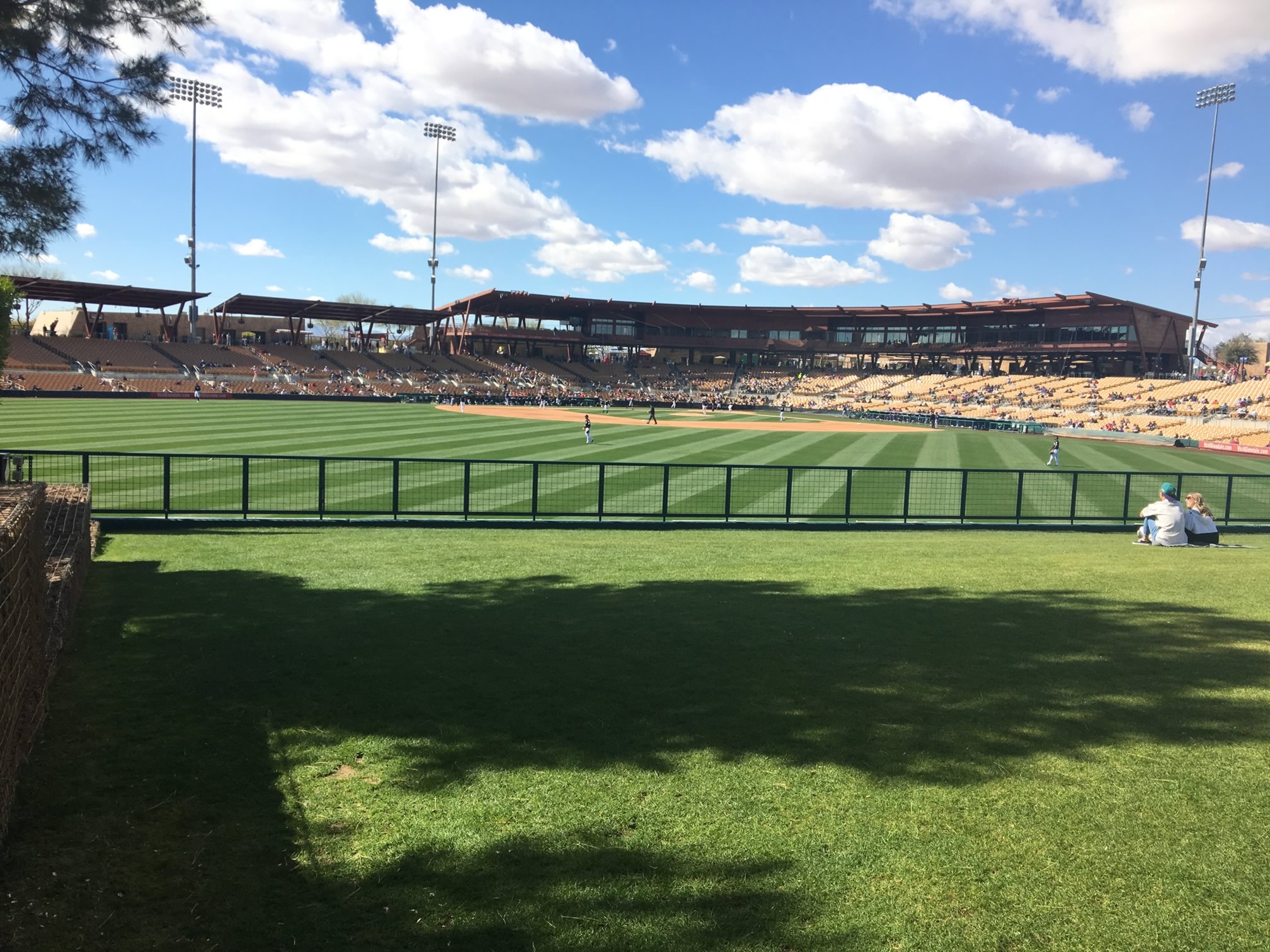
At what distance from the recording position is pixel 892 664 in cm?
709

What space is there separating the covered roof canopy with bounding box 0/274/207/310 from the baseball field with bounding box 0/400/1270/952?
2709 inches

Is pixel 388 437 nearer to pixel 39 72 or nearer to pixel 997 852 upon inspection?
pixel 39 72

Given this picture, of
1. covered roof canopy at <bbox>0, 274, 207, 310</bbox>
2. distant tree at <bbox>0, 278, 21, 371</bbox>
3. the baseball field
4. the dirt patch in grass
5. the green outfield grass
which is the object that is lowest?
the baseball field

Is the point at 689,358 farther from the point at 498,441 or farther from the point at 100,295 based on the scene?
the point at 498,441

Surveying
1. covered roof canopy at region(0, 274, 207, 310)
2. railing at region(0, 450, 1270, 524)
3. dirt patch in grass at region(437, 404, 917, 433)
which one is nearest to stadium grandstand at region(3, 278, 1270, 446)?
covered roof canopy at region(0, 274, 207, 310)

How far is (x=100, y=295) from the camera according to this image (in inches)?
2749

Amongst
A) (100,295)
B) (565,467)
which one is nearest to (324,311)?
(100,295)

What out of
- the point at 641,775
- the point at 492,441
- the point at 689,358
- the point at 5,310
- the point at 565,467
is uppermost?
the point at 689,358

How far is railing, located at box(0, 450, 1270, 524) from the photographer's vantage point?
15516 mm

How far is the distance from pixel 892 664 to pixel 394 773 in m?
4.18

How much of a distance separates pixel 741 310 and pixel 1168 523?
95.9 metres

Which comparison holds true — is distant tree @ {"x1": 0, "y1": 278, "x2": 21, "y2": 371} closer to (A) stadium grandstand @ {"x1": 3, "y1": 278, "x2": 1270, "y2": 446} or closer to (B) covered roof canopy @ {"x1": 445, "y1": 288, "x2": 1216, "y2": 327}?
(A) stadium grandstand @ {"x1": 3, "y1": 278, "x2": 1270, "y2": 446}

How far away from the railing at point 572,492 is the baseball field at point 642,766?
496 cm

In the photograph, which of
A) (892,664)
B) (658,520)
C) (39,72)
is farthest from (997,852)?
(658,520)
